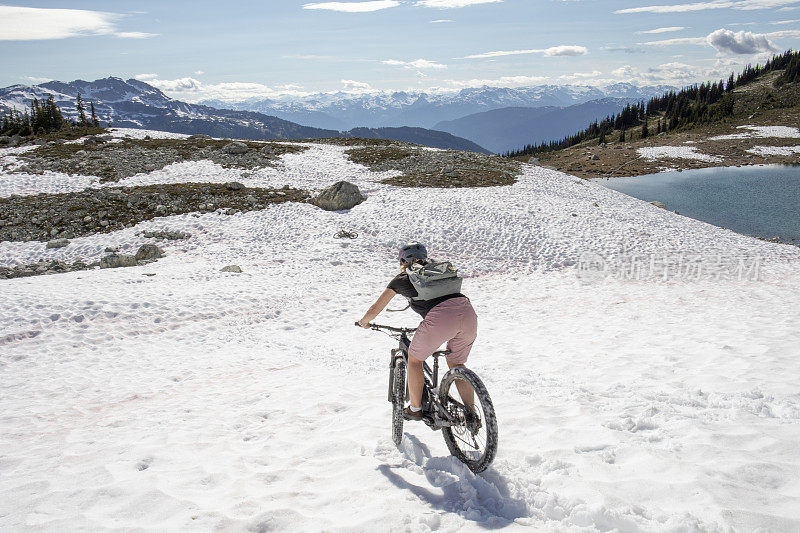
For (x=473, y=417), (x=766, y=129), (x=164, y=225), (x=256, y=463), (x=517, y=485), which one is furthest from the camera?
(x=766, y=129)

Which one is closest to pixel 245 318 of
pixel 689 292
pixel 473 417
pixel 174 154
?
pixel 473 417

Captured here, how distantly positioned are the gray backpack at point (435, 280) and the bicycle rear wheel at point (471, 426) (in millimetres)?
1072

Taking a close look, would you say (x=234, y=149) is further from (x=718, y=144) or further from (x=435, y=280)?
(x=718, y=144)

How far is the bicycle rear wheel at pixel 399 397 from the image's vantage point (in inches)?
248

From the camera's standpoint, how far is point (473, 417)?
5.39m

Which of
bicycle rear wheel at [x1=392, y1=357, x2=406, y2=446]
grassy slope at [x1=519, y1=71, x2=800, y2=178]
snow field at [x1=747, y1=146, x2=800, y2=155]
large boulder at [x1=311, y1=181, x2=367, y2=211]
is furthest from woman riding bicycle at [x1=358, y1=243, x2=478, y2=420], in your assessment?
snow field at [x1=747, y1=146, x2=800, y2=155]

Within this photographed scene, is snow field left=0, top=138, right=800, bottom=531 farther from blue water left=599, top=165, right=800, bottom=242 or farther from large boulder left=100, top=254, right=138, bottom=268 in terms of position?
blue water left=599, top=165, right=800, bottom=242

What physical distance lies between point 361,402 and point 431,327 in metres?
3.77

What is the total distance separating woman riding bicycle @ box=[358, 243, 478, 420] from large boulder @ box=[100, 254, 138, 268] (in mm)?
20194

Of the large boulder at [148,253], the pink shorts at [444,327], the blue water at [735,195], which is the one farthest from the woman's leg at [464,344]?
the blue water at [735,195]

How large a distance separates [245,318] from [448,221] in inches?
619

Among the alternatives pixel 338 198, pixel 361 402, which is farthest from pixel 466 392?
pixel 338 198

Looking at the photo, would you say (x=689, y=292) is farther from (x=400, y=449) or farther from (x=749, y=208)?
(x=749, y=208)
